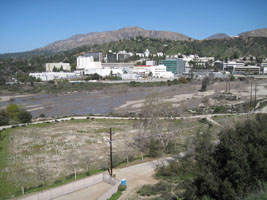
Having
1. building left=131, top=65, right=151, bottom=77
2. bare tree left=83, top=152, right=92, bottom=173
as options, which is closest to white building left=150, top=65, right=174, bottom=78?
building left=131, top=65, right=151, bottom=77

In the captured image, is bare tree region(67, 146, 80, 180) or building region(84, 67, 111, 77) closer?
bare tree region(67, 146, 80, 180)

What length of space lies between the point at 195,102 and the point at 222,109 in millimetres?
6365

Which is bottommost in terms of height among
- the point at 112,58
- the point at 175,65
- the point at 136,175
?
the point at 136,175

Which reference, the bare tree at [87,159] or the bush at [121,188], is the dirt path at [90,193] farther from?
the bare tree at [87,159]

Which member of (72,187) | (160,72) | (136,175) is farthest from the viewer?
(160,72)

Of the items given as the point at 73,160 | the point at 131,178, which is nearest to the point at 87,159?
the point at 73,160

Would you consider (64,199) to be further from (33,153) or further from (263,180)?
(33,153)

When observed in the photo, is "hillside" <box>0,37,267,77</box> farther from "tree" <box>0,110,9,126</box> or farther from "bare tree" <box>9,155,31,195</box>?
"bare tree" <box>9,155,31,195</box>

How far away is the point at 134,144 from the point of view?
1158 cm

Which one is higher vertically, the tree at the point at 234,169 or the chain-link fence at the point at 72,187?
the tree at the point at 234,169

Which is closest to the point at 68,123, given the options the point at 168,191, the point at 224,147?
the point at 168,191

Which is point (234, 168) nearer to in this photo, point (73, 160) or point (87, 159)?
point (87, 159)

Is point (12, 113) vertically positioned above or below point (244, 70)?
below

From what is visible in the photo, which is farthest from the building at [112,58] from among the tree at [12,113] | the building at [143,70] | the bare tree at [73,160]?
the bare tree at [73,160]
